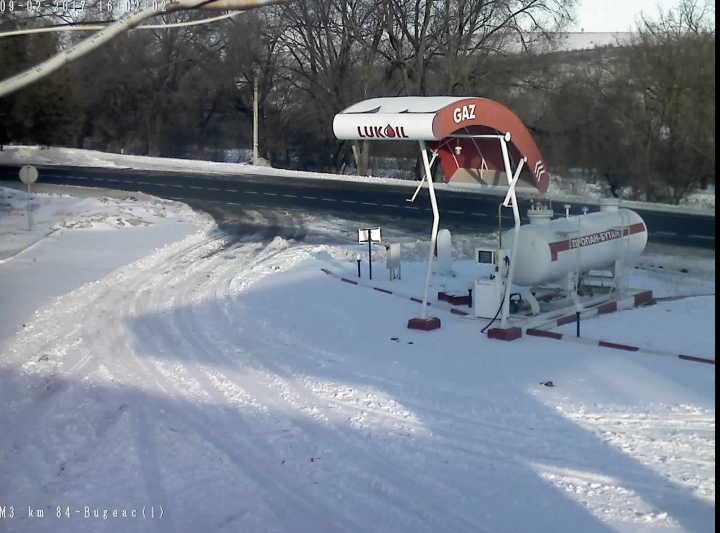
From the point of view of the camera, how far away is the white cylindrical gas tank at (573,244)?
1295 cm

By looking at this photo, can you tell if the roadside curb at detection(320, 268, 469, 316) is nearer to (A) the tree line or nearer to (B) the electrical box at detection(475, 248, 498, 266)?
(B) the electrical box at detection(475, 248, 498, 266)

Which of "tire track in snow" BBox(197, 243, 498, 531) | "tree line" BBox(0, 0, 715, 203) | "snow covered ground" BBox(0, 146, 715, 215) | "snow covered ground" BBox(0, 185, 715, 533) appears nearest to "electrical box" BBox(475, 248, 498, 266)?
"snow covered ground" BBox(0, 185, 715, 533)

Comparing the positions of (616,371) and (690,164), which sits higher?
(690,164)

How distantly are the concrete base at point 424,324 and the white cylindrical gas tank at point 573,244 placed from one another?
5.29 ft

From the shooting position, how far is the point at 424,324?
12.3 meters

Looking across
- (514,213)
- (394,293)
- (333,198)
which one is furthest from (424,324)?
(333,198)

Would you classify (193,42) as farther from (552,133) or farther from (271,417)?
(271,417)

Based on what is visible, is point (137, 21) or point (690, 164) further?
point (690, 164)

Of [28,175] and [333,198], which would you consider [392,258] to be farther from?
[333,198]

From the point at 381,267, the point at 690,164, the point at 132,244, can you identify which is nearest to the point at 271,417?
the point at 381,267

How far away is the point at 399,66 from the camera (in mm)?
44969

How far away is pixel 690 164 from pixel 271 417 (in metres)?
27.6

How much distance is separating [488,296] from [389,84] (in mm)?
35611

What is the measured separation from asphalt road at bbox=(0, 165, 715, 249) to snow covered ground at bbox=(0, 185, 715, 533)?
12.8 meters
